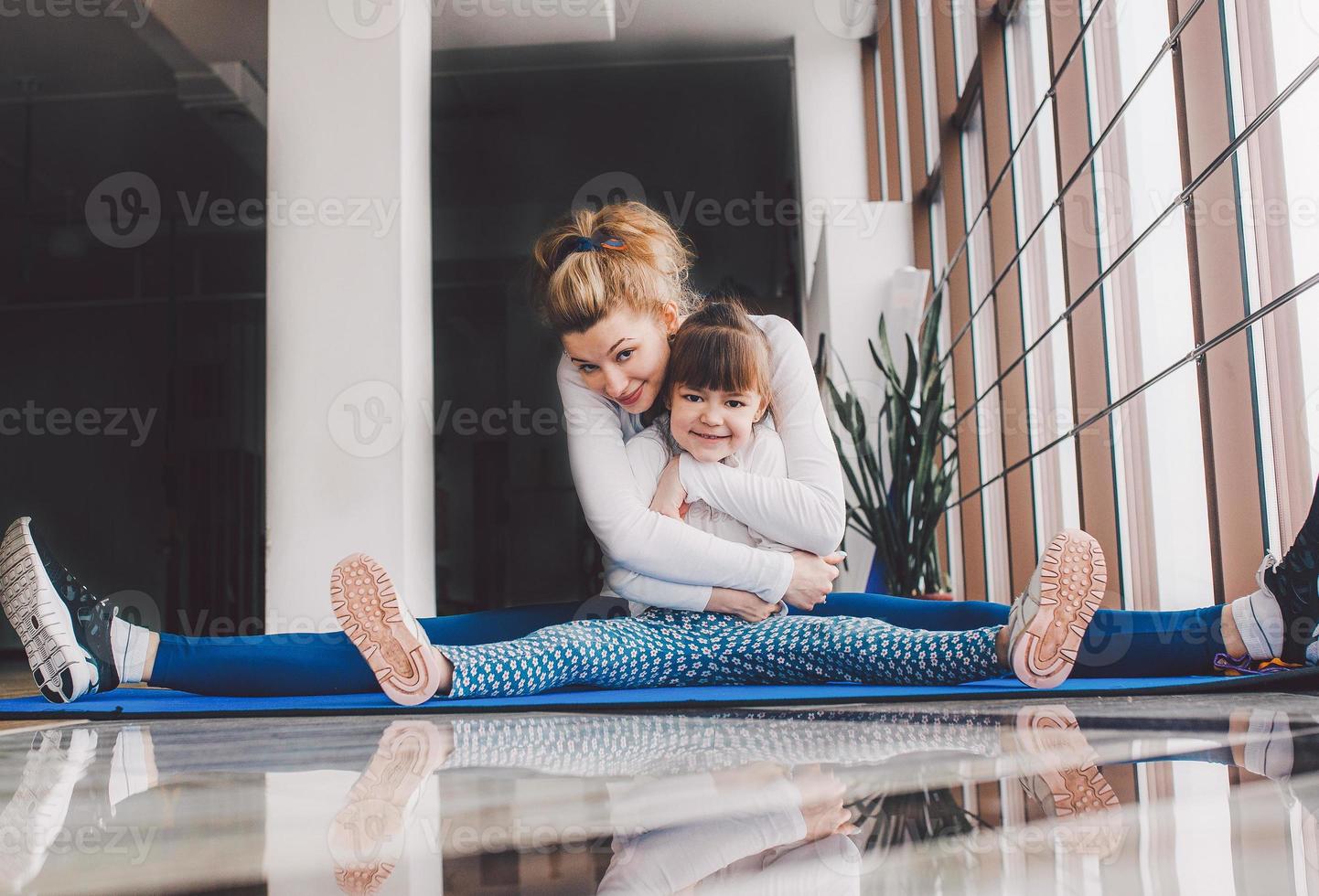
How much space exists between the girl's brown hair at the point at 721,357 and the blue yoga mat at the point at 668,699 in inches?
17.5

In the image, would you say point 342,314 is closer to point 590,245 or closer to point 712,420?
point 590,245

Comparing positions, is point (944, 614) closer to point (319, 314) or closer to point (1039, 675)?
point (1039, 675)

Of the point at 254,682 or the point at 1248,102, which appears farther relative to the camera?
the point at 1248,102

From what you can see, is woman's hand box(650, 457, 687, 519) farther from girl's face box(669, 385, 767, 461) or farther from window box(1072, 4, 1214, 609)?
window box(1072, 4, 1214, 609)

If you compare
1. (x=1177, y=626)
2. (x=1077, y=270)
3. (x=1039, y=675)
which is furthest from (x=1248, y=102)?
(x=1039, y=675)

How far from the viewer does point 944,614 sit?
1740 mm

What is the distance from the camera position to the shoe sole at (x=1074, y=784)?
481 mm

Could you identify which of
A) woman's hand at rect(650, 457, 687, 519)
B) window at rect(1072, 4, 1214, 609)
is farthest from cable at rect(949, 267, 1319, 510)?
woman's hand at rect(650, 457, 687, 519)

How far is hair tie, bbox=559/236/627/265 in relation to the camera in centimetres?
178

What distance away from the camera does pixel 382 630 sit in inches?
51.0

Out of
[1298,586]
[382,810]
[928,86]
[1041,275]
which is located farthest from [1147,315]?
[928,86]

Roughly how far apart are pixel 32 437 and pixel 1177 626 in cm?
845

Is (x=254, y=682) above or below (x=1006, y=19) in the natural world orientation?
below

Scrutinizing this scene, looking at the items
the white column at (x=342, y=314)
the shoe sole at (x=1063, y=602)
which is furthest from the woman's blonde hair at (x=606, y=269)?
the white column at (x=342, y=314)
